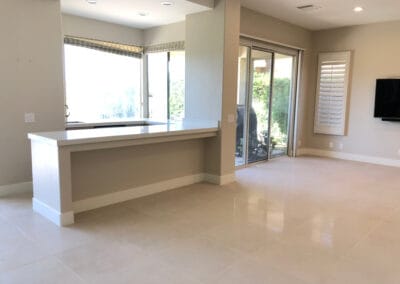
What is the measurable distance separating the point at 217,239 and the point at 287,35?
4.83 meters

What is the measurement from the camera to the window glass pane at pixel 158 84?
6.55m

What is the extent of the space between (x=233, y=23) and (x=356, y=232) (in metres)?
3.13

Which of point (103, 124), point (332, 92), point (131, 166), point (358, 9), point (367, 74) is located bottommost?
point (131, 166)

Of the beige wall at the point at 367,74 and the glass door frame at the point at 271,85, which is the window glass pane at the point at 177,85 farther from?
the beige wall at the point at 367,74

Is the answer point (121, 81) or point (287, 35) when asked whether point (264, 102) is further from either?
point (121, 81)

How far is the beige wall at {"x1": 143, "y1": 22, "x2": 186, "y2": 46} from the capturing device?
5895 mm

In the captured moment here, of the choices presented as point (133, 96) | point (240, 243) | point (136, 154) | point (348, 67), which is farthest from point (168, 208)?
point (348, 67)

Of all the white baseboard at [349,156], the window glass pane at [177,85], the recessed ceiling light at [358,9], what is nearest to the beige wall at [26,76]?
the window glass pane at [177,85]

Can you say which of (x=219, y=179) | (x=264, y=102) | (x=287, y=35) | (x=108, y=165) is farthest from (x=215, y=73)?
(x=287, y=35)

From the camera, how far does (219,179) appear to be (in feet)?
15.8

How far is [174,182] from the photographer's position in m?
4.61

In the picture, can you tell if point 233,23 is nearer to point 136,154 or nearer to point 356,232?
point 136,154

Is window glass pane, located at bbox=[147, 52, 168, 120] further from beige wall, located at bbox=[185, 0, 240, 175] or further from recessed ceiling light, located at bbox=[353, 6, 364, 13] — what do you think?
recessed ceiling light, located at bbox=[353, 6, 364, 13]

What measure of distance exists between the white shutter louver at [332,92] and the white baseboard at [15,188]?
19.1 ft
